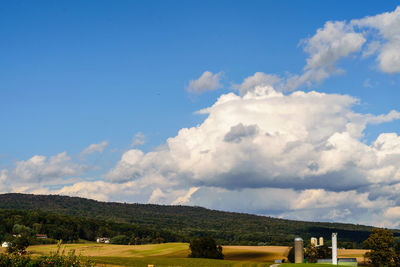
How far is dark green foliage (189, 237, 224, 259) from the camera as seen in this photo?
11881cm

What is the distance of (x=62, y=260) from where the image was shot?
37.6 meters

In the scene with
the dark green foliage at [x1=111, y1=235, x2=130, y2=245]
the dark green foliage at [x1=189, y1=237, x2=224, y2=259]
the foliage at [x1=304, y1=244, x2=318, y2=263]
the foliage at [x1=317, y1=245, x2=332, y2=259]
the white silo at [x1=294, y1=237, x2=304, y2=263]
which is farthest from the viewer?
the dark green foliage at [x1=111, y1=235, x2=130, y2=245]

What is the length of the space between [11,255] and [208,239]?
8847 cm

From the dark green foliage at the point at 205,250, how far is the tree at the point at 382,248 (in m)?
36.8

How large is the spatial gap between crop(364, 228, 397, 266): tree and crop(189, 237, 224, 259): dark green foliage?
36.8 meters

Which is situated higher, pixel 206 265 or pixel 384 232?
pixel 384 232

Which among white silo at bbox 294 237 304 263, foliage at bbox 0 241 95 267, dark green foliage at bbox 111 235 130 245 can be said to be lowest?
dark green foliage at bbox 111 235 130 245

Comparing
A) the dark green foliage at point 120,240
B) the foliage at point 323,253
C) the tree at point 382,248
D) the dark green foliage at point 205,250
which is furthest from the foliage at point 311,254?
the dark green foliage at point 120,240

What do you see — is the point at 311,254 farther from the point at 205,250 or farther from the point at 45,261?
the point at 45,261

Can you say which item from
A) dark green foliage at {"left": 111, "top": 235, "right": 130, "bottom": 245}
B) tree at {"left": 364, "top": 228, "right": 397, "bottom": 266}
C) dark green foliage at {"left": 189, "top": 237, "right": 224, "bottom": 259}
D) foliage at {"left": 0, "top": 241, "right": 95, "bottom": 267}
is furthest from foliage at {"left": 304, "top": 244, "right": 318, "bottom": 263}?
dark green foliage at {"left": 111, "top": 235, "right": 130, "bottom": 245}

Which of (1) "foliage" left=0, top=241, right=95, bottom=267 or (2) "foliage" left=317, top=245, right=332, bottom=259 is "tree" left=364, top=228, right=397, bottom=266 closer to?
(2) "foliage" left=317, top=245, right=332, bottom=259

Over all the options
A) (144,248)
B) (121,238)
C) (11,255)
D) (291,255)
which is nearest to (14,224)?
(121,238)

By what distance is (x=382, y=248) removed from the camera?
340 ft

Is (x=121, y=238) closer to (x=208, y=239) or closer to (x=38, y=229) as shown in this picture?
(x=38, y=229)
